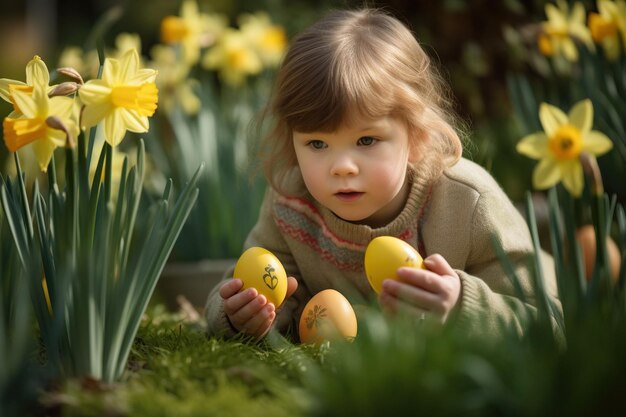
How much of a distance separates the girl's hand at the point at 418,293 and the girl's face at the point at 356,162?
0.29 metres

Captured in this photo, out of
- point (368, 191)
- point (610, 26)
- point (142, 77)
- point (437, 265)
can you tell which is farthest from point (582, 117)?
point (610, 26)

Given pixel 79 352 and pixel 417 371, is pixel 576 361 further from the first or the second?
pixel 79 352

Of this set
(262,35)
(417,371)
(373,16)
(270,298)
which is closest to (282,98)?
(373,16)

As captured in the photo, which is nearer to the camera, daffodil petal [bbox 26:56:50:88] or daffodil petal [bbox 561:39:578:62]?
daffodil petal [bbox 26:56:50:88]

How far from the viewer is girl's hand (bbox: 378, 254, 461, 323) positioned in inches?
69.7

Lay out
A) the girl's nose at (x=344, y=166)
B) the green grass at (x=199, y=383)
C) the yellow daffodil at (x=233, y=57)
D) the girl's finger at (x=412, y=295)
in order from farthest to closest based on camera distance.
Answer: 1. the yellow daffodil at (x=233, y=57)
2. the girl's nose at (x=344, y=166)
3. the girl's finger at (x=412, y=295)
4. the green grass at (x=199, y=383)

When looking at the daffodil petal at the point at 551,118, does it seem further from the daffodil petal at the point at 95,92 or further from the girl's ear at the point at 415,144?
the daffodil petal at the point at 95,92

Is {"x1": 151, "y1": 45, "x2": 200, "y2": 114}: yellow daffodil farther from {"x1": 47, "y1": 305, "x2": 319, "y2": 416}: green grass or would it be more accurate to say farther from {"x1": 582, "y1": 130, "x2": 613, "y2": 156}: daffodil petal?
{"x1": 582, "y1": 130, "x2": 613, "y2": 156}: daffodil petal

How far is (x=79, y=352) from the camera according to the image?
157cm

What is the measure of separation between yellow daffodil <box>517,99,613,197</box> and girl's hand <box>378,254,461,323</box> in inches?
12.5

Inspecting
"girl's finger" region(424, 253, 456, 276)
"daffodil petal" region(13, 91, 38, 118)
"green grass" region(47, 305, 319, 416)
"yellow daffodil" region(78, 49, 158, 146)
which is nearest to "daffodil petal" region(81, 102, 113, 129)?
"yellow daffodil" region(78, 49, 158, 146)

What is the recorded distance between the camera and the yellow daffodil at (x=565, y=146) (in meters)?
1.67

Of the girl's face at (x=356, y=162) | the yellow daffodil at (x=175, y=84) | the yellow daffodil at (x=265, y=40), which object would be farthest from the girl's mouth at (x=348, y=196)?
the yellow daffodil at (x=265, y=40)

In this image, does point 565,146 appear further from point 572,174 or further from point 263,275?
point 263,275
